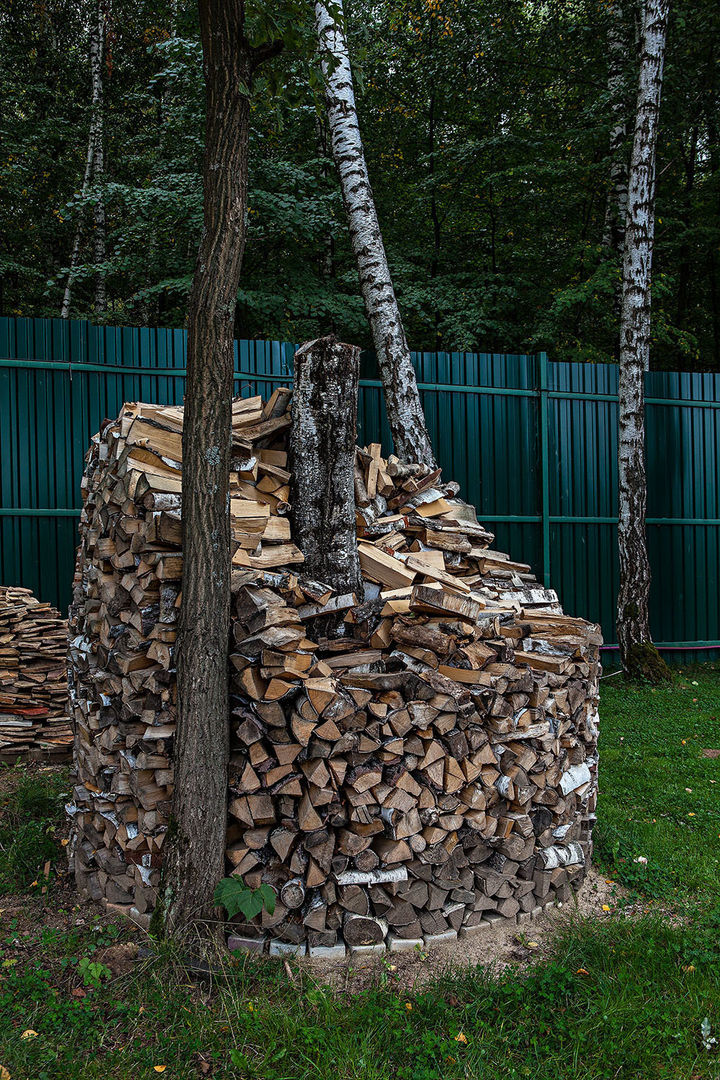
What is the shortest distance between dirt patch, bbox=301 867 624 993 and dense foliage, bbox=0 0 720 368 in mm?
7099

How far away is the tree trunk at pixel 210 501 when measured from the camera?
2.61 m

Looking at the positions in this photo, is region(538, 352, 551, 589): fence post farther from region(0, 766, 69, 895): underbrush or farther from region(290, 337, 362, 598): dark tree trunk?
region(0, 766, 69, 895): underbrush

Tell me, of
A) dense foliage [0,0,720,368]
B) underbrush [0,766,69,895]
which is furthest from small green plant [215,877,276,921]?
dense foliage [0,0,720,368]

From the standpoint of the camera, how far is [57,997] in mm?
2418

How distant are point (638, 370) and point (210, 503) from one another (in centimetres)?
564

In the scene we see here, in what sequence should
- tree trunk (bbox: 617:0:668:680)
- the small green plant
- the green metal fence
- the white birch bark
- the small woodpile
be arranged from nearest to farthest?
the small green plant, the small woodpile, the green metal fence, tree trunk (bbox: 617:0:668:680), the white birch bark

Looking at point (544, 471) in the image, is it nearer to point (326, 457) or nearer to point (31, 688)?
point (326, 457)

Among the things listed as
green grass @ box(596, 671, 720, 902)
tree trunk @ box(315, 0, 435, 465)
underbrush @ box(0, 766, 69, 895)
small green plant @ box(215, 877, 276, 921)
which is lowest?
green grass @ box(596, 671, 720, 902)

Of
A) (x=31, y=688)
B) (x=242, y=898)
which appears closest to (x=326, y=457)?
(x=242, y=898)

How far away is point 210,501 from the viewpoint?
2.66 metres

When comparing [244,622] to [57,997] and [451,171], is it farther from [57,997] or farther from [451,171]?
[451,171]

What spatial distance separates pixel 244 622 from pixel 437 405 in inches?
190

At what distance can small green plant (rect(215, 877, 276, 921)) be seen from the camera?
2529mm

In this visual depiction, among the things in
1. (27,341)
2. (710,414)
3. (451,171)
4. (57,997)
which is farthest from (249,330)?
(57,997)
